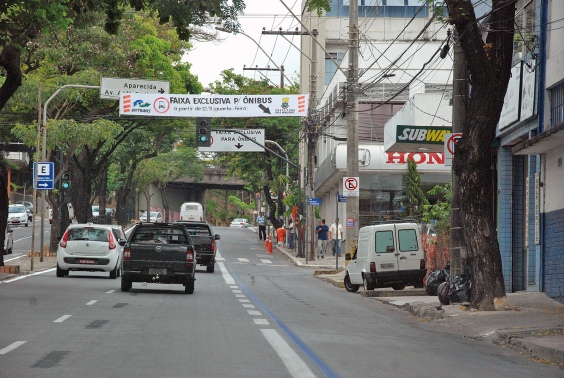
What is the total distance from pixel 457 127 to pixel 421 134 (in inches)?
269

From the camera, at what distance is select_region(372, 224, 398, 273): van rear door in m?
21.5

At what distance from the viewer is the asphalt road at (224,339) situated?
26.1ft

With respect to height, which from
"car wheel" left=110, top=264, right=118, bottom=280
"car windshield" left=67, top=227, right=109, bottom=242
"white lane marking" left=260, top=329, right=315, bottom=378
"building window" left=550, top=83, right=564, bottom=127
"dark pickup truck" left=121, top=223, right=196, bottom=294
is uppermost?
"building window" left=550, top=83, right=564, bottom=127

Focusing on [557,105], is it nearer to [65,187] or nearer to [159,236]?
[159,236]

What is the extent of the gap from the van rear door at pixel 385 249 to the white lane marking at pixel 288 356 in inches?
416

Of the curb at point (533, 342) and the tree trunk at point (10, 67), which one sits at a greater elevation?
the tree trunk at point (10, 67)

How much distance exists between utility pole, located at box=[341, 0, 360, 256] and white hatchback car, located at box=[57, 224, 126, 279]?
773cm

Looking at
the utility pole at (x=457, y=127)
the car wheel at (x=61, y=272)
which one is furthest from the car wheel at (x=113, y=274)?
the utility pole at (x=457, y=127)

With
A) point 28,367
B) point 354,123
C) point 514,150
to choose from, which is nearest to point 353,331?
point 28,367

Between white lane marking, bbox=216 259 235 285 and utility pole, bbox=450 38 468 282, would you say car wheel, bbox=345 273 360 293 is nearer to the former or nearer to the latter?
white lane marking, bbox=216 259 235 285

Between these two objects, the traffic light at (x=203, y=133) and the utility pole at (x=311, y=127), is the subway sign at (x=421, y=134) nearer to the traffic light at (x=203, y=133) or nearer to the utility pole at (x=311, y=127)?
the traffic light at (x=203, y=133)

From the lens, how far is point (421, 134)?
22953 millimetres

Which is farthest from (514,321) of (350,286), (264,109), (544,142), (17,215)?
(17,215)

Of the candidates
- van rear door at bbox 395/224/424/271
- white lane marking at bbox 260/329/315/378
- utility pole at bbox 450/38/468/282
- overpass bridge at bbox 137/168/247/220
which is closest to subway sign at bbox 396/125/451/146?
van rear door at bbox 395/224/424/271
